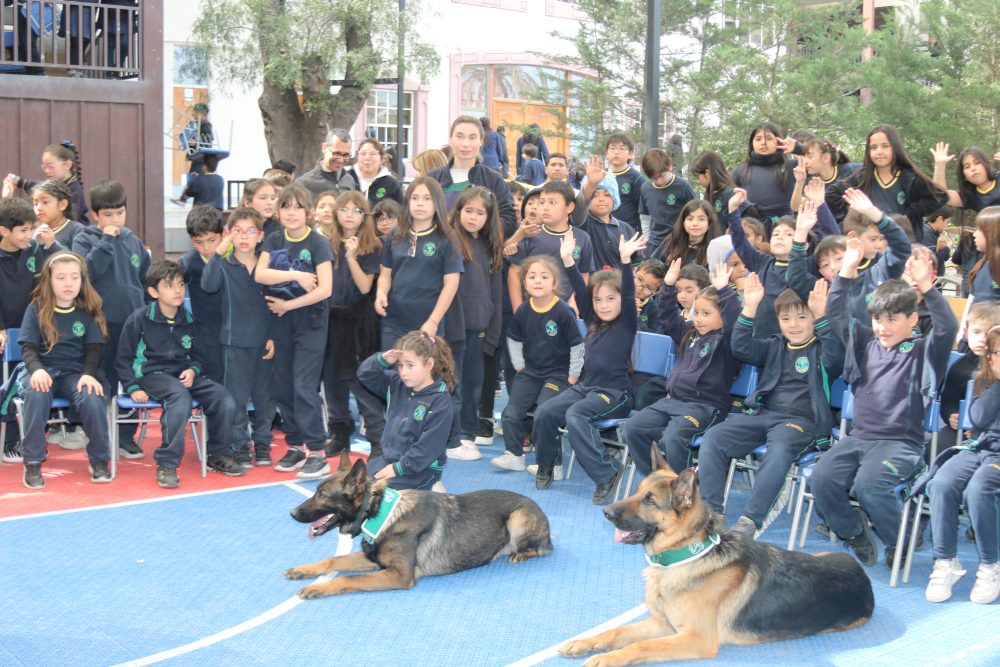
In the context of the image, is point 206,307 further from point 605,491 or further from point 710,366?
point 710,366

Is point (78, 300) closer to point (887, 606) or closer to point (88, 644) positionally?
point (88, 644)

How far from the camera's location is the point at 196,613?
5.30 m

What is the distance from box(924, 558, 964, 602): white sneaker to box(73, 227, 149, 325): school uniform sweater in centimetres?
561

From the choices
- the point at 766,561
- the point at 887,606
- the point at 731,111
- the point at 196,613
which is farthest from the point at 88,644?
the point at 731,111

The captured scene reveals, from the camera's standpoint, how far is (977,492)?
18.2 feet

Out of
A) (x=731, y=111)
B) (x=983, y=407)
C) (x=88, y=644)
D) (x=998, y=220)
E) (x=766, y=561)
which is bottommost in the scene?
(x=88, y=644)

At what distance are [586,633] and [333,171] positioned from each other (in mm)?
A: 5653

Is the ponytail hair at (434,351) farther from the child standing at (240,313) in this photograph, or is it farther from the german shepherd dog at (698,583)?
the german shepherd dog at (698,583)

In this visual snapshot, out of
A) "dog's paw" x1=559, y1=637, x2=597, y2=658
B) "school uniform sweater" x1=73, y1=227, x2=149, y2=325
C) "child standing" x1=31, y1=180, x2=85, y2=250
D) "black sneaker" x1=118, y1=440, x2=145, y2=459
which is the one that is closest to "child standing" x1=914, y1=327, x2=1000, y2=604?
"dog's paw" x1=559, y1=637, x2=597, y2=658

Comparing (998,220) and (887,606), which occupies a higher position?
(998,220)

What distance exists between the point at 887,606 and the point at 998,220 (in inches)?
100

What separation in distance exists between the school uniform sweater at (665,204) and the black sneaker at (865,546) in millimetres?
3655

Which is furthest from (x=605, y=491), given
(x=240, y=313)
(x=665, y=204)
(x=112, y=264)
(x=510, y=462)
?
(x=112, y=264)

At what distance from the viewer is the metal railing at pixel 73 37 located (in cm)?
1167
